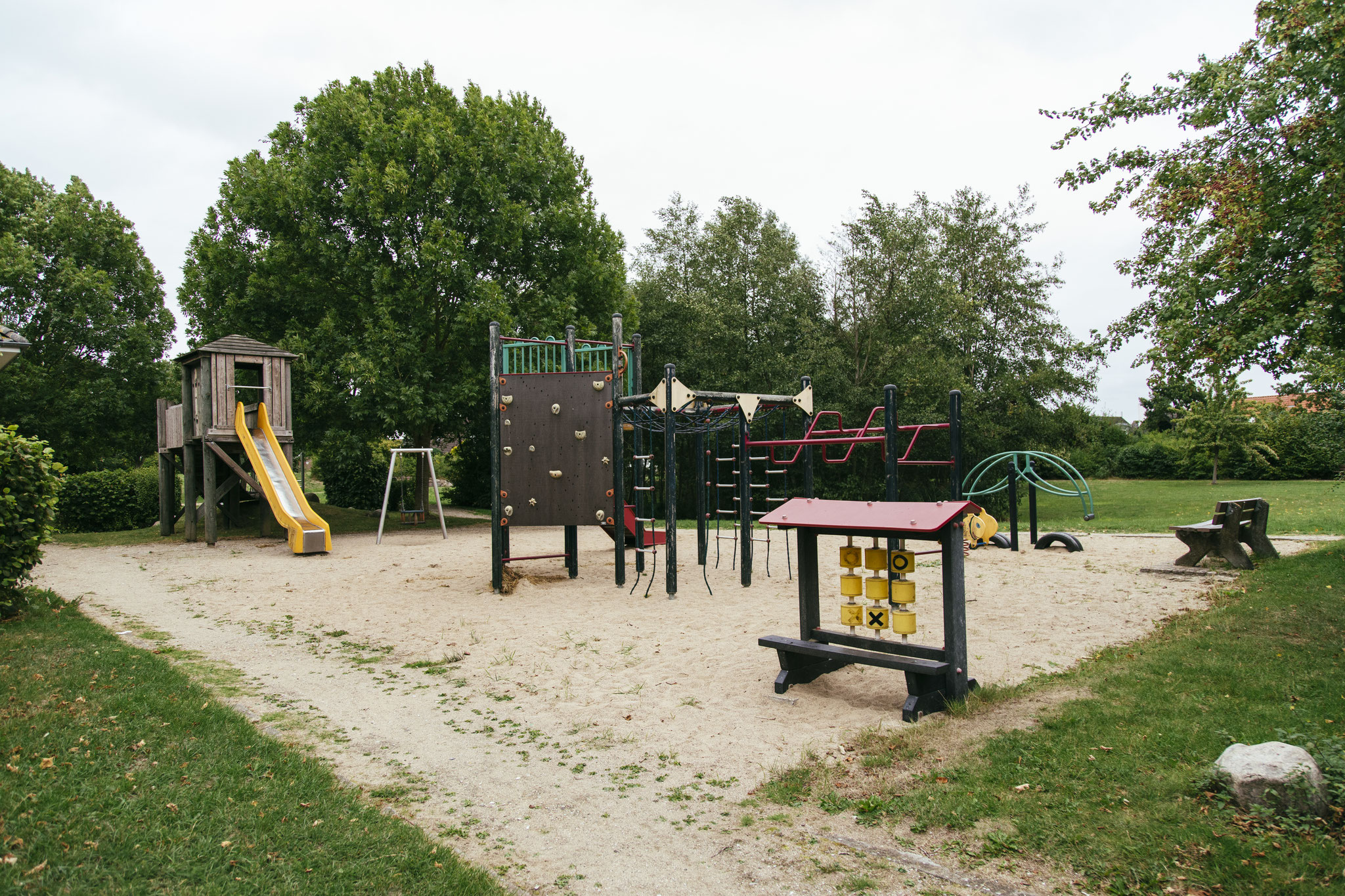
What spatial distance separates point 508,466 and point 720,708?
5622 millimetres

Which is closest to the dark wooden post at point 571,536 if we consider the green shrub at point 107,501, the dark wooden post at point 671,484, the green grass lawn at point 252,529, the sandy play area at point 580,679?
the sandy play area at point 580,679

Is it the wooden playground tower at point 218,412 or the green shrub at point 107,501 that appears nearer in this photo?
the wooden playground tower at point 218,412

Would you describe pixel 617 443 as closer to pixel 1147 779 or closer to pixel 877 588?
pixel 877 588

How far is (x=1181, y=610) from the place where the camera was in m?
7.95

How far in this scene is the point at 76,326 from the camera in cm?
2389

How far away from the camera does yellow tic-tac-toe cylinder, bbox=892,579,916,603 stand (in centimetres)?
545

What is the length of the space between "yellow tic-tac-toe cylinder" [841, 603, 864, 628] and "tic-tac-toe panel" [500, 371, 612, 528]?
4.93 m

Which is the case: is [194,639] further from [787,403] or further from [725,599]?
[787,403]

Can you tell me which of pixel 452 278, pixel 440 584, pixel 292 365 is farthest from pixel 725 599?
pixel 292 365

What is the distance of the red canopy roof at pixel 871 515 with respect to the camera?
4980 millimetres

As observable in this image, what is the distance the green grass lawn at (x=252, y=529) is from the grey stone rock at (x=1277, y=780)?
1689 cm

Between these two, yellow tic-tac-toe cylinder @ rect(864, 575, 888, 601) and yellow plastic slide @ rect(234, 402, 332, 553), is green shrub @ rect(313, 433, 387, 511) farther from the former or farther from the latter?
yellow tic-tac-toe cylinder @ rect(864, 575, 888, 601)

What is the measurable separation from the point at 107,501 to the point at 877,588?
2054 cm

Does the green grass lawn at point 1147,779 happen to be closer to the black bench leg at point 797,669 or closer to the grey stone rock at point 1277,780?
the grey stone rock at point 1277,780
